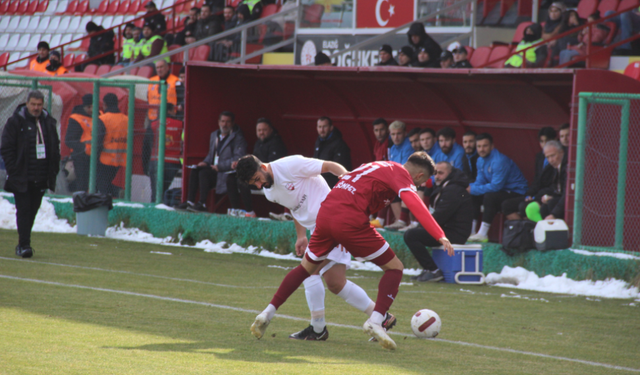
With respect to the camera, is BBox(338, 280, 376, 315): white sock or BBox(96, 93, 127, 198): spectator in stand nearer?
BBox(338, 280, 376, 315): white sock

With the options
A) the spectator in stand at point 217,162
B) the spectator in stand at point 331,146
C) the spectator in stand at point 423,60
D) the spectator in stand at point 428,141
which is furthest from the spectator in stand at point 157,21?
the spectator in stand at point 428,141

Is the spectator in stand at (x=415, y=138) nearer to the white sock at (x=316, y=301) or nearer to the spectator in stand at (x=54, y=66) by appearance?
the white sock at (x=316, y=301)

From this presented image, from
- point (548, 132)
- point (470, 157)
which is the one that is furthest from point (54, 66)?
point (548, 132)

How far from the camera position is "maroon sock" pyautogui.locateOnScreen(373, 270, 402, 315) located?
19.2 feet

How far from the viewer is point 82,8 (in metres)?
28.7

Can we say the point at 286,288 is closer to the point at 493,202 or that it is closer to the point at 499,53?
the point at 493,202

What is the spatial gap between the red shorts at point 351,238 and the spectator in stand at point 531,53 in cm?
763

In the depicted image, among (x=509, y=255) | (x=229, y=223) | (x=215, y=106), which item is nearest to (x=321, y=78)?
(x=215, y=106)

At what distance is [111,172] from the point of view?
1378 centimetres

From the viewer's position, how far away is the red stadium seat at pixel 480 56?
14.5m

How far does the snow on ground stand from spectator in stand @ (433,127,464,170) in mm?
1805

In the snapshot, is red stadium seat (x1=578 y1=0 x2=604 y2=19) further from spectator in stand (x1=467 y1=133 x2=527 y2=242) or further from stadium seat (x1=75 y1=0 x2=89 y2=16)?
stadium seat (x1=75 y1=0 x2=89 y2=16)

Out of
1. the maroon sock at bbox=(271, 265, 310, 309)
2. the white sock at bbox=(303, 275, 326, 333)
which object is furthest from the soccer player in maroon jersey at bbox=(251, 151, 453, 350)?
the white sock at bbox=(303, 275, 326, 333)

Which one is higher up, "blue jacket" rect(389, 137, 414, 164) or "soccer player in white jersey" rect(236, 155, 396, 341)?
"blue jacket" rect(389, 137, 414, 164)
